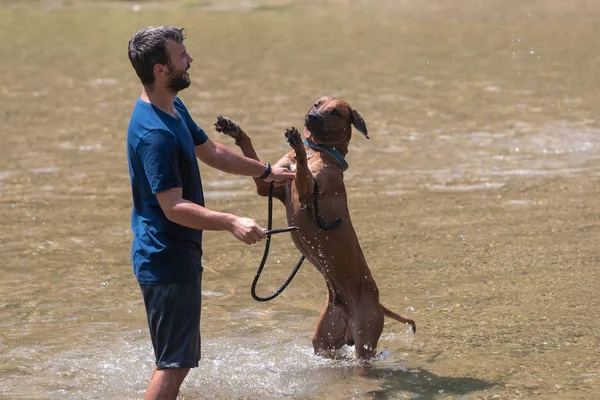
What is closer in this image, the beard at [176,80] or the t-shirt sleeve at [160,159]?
the t-shirt sleeve at [160,159]

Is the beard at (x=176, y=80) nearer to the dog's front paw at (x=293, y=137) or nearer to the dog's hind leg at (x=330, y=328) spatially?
the dog's front paw at (x=293, y=137)

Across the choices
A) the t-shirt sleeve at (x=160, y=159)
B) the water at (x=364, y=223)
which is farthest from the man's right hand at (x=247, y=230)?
the water at (x=364, y=223)

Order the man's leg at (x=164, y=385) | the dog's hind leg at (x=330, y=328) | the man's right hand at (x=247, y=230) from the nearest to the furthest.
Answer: the man's right hand at (x=247, y=230), the man's leg at (x=164, y=385), the dog's hind leg at (x=330, y=328)

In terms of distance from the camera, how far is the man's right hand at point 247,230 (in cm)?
452

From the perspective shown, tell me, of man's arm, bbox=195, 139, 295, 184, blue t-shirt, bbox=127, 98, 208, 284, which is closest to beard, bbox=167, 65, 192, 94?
blue t-shirt, bbox=127, 98, 208, 284

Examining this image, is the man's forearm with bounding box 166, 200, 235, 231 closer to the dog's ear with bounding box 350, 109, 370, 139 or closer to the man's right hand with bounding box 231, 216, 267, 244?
the man's right hand with bounding box 231, 216, 267, 244

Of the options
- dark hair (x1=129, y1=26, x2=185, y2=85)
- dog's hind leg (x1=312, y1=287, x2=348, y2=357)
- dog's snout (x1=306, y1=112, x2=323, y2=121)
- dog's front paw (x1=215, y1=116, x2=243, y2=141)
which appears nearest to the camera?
dark hair (x1=129, y1=26, x2=185, y2=85)

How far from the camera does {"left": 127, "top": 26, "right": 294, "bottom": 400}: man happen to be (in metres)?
4.59

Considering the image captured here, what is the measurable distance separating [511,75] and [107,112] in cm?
621

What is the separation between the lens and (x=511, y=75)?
53.1 ft

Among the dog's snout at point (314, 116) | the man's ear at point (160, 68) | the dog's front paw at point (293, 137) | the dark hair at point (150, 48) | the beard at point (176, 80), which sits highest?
the dark hair at point (150, 48)

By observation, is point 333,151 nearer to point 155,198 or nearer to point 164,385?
point 155,198

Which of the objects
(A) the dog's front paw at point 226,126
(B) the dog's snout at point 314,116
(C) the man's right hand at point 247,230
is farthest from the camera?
(B) the dog's snout at point 314,116

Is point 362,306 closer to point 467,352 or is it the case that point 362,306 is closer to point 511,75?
point 467,352
